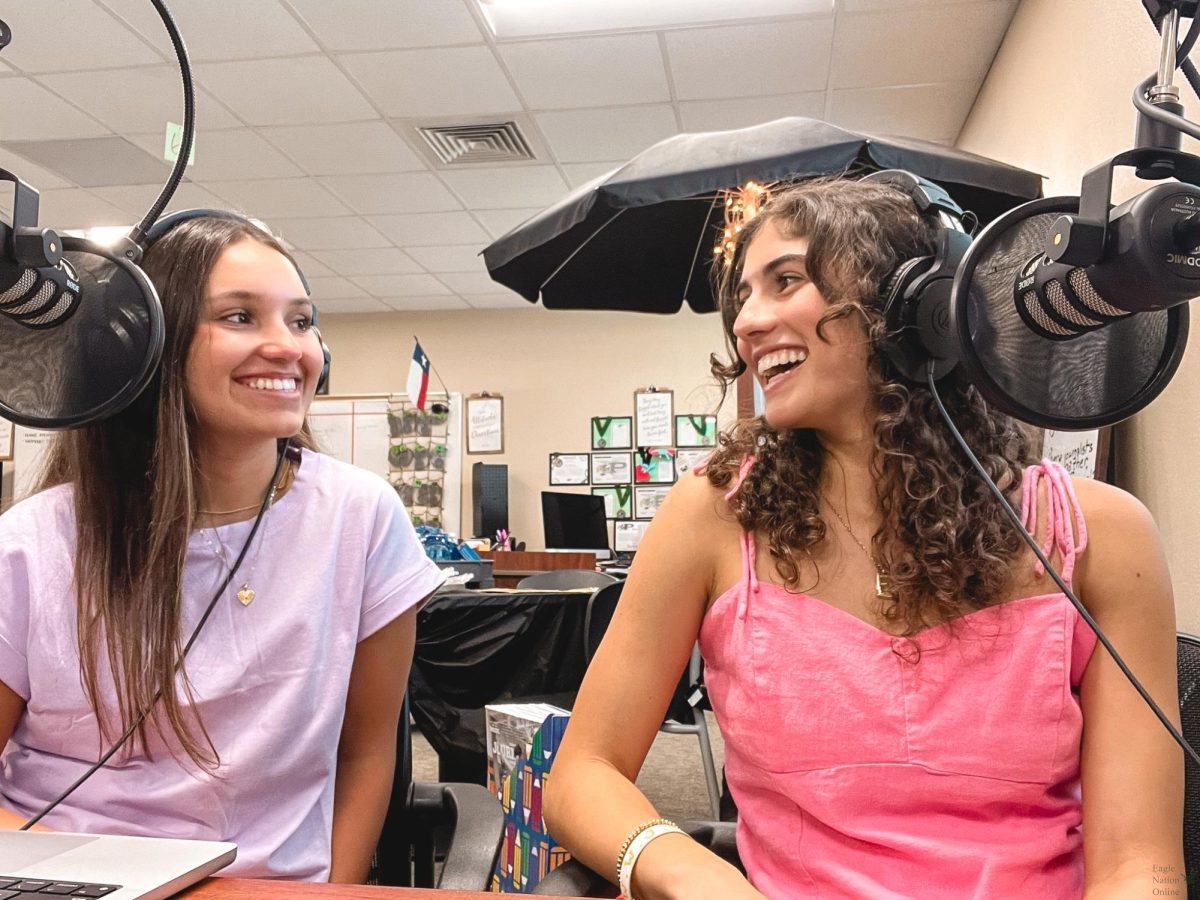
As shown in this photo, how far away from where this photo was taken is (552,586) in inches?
136

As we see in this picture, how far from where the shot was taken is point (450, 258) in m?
5.63

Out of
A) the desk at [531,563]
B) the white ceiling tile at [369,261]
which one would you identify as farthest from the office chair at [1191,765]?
the white ceiling tile at [369,261]

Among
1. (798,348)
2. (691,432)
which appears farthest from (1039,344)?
(691,432)

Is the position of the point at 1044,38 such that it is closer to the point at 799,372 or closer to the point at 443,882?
the point at 799,372

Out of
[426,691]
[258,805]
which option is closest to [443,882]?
[258,805]

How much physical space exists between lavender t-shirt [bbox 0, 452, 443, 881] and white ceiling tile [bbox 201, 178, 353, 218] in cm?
378

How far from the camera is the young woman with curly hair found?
82 centimetres

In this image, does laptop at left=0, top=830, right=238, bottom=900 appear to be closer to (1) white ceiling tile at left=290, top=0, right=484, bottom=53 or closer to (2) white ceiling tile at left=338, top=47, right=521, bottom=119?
(1) white ceiling tile at left=290, top=0, right=484, bottom=53

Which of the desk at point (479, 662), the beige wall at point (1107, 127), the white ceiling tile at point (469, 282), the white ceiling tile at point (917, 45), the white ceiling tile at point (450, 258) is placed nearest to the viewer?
the beige wall at point (1107, 127)

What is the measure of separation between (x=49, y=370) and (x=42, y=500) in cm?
44

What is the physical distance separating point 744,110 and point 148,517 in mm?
3285

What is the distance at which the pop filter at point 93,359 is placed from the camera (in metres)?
0.72

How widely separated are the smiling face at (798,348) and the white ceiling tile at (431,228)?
4.14 metres

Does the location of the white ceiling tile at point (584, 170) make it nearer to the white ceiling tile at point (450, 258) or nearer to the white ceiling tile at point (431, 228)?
the white ceiling tile at point (431, 228)
